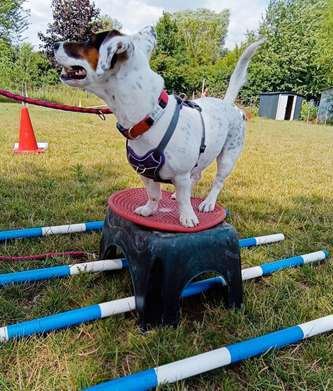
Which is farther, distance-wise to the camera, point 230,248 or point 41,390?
point 230,248

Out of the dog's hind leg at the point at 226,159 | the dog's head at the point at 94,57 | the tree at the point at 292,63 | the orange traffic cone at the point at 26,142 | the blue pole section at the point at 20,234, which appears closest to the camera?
the dog's head at the point at 94,57

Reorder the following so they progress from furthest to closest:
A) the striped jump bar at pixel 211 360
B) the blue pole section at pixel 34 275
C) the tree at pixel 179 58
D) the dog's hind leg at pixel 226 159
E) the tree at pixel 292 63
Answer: the tree at pixel 179 58, the tree at pixel 292 63, the dog's hind leg at pixel 226 159, the blue pole section at pixel 34 275, the striped jump bar at pixel 211 360

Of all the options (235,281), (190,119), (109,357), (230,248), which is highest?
(190,119)

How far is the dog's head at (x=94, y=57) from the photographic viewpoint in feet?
4.73

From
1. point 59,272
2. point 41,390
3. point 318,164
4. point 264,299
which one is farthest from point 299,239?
point 318,164

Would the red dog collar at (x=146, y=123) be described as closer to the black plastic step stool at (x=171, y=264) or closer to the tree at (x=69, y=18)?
the black plastic step stool at (x=171, y=264)

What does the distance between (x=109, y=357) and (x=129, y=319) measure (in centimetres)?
27

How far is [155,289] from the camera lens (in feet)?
5.79

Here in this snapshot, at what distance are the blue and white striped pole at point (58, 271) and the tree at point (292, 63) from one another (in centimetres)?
2500

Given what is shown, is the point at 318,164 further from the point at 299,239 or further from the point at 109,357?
the point at 109,357

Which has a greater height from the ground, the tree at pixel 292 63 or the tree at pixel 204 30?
the tree at pixel 204 30

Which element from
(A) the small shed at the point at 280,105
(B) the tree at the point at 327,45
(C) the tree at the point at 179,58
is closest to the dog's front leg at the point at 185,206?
(C) the tree at the point at 179,58

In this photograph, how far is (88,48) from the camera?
4.87 feet

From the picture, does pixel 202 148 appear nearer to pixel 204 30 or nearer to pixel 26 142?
pixel 26 142
